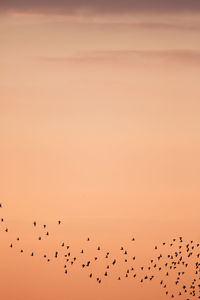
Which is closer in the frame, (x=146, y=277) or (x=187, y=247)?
(x=187, y=247)

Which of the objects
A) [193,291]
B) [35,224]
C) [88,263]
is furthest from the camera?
[193,291]

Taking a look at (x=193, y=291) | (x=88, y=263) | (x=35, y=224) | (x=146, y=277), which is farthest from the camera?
(x=193, y=291)

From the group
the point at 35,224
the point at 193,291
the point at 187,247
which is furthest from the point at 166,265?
the point at 35,224

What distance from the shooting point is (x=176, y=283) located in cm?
9856

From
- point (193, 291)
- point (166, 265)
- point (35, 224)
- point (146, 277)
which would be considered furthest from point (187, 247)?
point (35, 224)

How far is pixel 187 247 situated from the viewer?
86375mm

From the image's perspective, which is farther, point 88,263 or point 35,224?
point 88,263

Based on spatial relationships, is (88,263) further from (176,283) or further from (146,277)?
(176,283)

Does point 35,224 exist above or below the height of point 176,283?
below

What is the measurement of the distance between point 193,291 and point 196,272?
308 inches

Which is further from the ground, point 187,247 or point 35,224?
point 187,247

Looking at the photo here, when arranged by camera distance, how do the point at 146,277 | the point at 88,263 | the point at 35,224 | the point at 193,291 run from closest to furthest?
the point at 35,224 → the point at 88,263 → the point at 146,277 → the point at 193,291

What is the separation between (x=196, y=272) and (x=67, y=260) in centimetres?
1509

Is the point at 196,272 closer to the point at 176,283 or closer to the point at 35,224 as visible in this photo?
the point at 176,283
